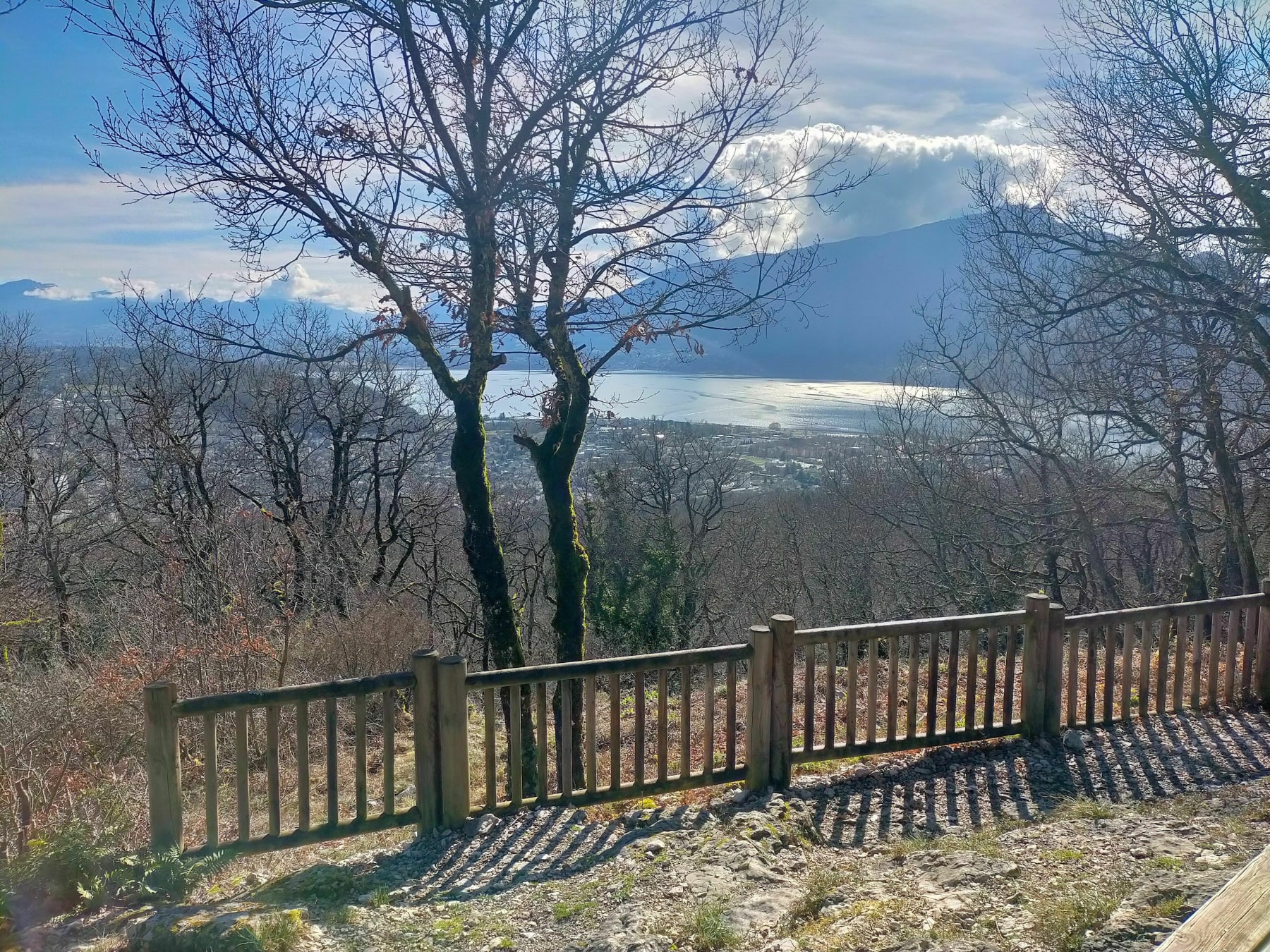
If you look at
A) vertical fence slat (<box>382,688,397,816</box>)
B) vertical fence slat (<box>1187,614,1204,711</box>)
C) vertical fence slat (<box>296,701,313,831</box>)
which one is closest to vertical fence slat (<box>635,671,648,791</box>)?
vertical fence slat (<box>382,688,397,816</box>)

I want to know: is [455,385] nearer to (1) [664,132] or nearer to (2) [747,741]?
(1) [664,132]

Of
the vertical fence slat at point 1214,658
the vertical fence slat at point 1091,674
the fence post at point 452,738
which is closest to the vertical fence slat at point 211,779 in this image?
the fence post at point 452,738


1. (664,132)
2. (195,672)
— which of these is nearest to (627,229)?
(664,132)

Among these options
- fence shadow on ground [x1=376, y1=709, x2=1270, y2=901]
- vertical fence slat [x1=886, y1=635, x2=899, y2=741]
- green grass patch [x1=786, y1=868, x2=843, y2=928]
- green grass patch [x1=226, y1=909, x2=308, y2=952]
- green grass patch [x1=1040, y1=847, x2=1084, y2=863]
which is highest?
vertical fence slat [x1=886, y1=635, x2=899, y2=741]

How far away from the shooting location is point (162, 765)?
15.2 feet

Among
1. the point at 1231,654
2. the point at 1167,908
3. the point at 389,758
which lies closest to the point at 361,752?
the point at 389,758

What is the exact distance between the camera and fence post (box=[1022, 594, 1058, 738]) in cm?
641

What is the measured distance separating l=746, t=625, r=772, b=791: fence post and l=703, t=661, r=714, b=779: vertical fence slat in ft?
0.79

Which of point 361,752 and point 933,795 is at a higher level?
point 361,752

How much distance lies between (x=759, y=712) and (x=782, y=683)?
24 centimetres

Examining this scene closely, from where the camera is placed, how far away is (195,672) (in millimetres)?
10812

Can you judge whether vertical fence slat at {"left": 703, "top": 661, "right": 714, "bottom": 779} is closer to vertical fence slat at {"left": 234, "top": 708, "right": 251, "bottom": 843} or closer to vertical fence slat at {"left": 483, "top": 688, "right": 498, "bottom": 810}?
vertical fence slat at {"left": 483, "top": 688, "right": 498, "bottom": 810}

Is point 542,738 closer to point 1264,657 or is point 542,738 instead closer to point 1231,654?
point 1231,654

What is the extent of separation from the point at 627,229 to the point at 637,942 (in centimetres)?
578
